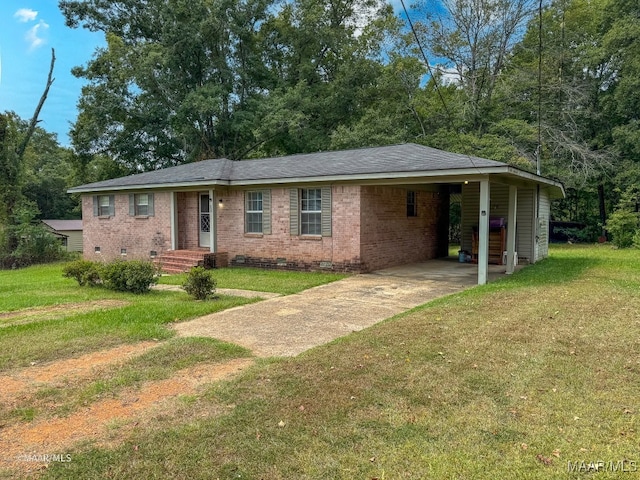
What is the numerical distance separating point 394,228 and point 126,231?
393 inches

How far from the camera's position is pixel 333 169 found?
11750 mm

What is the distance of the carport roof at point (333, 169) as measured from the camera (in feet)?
31.7

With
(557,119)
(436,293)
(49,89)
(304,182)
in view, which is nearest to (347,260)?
(304,182)

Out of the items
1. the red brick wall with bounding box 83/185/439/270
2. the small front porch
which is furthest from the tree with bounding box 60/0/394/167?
the small front porch

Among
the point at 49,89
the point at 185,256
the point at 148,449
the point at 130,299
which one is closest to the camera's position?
the point at 148,449

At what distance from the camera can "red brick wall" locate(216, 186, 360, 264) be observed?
11.4m

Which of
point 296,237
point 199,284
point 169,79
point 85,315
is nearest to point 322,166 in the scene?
point 296,237

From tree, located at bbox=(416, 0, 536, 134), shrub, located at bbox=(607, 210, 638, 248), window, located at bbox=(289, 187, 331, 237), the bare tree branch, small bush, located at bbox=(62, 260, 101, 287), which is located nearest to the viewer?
small bush, located at bbox=(62, 260, 101, 287)

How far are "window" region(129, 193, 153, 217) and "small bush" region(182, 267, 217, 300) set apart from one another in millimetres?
8274

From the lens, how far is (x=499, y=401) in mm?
3393

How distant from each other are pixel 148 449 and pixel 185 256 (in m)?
11.5

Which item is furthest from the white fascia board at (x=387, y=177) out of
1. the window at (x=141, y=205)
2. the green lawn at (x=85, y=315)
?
the window at (x=141, y=205)

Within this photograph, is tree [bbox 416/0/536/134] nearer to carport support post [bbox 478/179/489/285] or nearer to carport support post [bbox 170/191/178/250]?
carport support post [bbox 478/179/489/285]

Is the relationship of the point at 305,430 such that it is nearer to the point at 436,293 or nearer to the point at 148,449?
the point at 148,449
